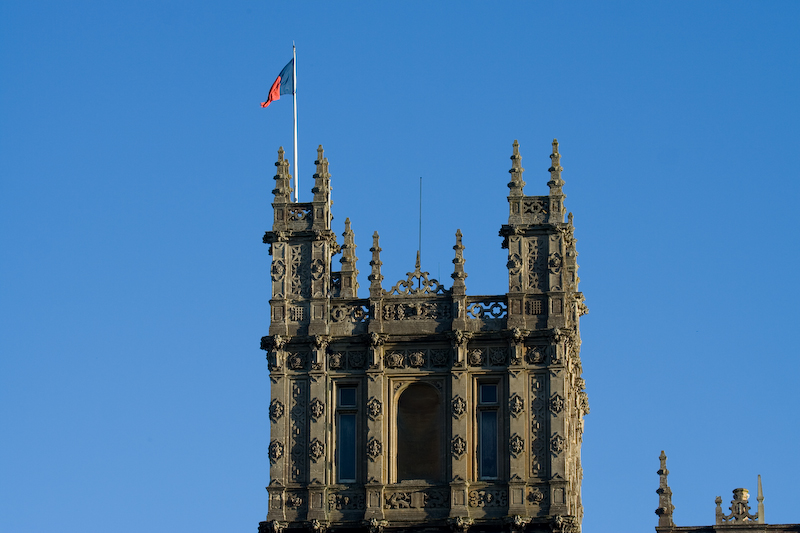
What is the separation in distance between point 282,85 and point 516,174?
9.33 meters

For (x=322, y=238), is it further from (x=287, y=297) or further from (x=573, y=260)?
(x=573, y=260)

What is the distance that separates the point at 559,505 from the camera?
6469cm

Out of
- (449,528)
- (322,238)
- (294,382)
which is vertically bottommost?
(449,528)

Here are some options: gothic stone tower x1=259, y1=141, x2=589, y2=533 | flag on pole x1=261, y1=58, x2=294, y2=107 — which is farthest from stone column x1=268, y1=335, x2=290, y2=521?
flag on pole x1=261, y1=58, x2=294, y2=107

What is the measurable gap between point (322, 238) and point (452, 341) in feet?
17.0

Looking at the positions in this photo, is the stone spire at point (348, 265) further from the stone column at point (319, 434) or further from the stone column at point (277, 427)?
the stone column at point (277, 427)

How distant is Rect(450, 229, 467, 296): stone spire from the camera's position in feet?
222

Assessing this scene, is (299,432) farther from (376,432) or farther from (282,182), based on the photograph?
(282,182)

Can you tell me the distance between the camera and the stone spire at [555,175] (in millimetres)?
68500

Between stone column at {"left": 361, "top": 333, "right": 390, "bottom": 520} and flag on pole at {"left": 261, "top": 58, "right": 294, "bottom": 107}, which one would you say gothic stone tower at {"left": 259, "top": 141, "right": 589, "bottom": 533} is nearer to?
stone column at {"left": 361, "top": 333, "right": 390, "bottom": 520}

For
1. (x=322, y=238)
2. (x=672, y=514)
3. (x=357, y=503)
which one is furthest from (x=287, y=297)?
(x=672, y=514)

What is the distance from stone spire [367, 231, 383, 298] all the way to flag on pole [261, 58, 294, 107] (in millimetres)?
7709

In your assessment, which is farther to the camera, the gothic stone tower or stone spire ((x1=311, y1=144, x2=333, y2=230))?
stone spire ((x1=311, y1=144, x2=333, y2=230))

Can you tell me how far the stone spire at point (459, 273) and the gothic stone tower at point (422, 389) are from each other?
0.04m
